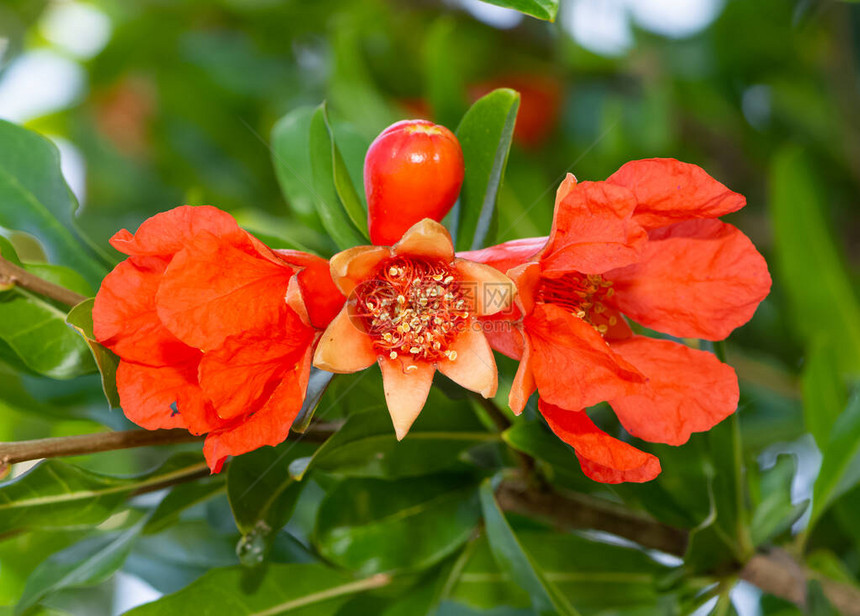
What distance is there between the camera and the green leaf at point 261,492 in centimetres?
110

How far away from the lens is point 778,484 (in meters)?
1.51

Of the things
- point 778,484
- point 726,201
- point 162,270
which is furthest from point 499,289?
point 778,484

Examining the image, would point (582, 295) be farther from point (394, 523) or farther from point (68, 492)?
point (68, 492)

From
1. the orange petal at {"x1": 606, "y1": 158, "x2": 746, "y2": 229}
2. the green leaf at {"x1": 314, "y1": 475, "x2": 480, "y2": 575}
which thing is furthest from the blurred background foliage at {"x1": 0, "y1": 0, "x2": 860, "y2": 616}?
the orange petal at {"x1": 606, "y1": 158, "x2": 746, "y2": 229}

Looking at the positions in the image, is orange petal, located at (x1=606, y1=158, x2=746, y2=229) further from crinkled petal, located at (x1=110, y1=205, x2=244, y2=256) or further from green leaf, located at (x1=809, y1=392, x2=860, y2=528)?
green leaf, located at (x1=809, y1=392, x2=860, y2=528)

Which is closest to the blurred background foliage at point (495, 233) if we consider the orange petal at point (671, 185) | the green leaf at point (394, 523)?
the green leaf at point (394, 523)

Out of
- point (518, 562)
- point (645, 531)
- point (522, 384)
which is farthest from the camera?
point (645, 531)

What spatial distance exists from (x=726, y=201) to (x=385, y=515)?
2.42 ft

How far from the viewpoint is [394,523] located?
1369mm

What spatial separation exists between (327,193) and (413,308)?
1.05 ft

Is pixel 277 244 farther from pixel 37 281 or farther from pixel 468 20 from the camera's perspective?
pixel 468 20

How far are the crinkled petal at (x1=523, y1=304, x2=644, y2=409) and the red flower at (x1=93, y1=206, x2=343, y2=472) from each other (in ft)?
0.88

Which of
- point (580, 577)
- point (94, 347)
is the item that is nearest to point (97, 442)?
point (94, 347)

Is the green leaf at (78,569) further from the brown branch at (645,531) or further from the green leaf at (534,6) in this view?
the green leaf at (534,6)
